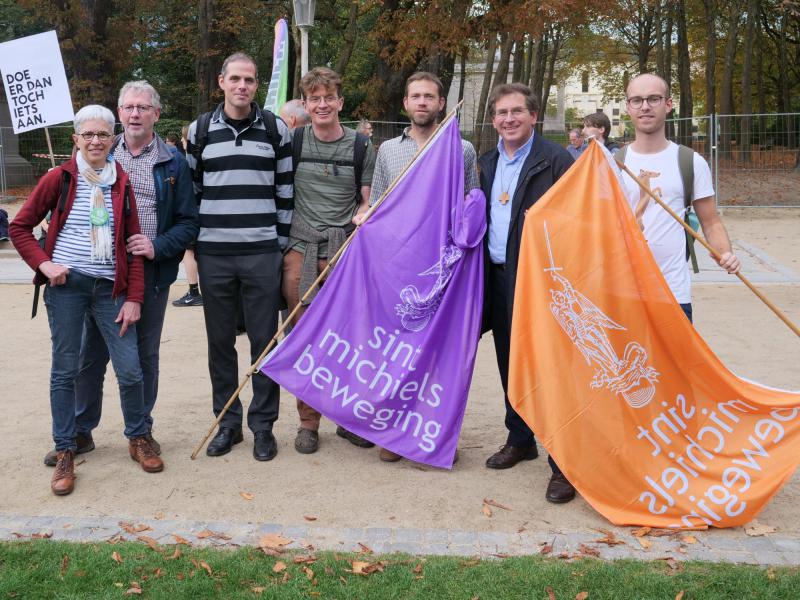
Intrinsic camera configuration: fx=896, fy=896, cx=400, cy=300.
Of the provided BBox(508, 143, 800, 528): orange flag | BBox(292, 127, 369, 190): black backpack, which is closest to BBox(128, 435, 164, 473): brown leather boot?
BBox(292, 127, 369, 190): black backpack

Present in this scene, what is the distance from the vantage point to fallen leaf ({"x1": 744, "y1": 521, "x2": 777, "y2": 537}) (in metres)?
4.18

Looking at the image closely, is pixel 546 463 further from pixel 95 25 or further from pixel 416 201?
pixel 95 25

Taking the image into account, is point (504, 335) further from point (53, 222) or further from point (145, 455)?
point (53, 222)

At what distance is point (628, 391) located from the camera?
433cm

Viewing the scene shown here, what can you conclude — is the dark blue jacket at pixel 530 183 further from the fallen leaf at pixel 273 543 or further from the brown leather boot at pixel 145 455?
the brown leather boot at pixel 145 455

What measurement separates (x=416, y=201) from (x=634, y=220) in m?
1.24

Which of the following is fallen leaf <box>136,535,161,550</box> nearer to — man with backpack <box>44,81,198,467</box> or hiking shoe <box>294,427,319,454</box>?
man with backpack <box>44,81,198,467</box>

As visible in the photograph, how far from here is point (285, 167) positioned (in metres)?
5.21

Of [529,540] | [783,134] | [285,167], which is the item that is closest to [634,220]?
[529,540]

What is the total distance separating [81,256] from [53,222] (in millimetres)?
230

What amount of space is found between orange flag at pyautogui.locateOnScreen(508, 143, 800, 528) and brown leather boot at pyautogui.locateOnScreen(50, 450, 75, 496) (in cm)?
239

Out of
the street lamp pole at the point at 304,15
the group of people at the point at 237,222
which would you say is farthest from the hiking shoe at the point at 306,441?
the street lamp pole at the point at 304,15

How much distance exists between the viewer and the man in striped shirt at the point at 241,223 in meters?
5.06

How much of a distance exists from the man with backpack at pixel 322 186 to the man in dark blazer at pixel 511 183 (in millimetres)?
788
